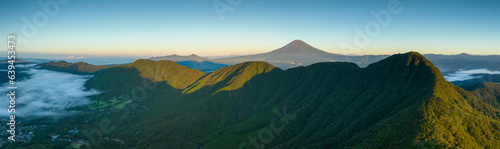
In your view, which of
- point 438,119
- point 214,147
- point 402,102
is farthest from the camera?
point 214,147

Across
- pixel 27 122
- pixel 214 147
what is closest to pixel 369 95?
pixel 214 147

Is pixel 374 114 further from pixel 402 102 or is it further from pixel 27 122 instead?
pixel 27 122

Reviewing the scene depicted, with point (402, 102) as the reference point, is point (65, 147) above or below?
below

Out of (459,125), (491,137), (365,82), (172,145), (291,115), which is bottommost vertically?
(172,145)

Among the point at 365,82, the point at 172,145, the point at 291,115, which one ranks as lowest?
the point at 172,145

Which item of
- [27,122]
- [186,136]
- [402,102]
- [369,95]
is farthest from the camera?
[27,122]

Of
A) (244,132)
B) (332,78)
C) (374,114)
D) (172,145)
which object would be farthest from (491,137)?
(172,145)

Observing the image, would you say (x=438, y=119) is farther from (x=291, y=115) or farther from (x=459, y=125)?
(x=291, y=115)

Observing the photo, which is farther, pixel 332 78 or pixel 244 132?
pixel 332 78

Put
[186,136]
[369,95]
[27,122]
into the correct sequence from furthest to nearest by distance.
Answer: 1. [27,122]
2. [186,136]
3. [369,95]
